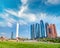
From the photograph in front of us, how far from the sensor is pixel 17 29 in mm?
15930

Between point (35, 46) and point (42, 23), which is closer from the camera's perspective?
point (35, 46)

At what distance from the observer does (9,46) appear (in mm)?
11125

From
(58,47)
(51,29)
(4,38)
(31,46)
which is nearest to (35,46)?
(31,46)

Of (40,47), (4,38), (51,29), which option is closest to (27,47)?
(40,47)

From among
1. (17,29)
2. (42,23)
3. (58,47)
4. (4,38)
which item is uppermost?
(42,23)

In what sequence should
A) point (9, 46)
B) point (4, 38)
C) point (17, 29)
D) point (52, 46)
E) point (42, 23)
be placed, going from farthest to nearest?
1. point (42, 23)
2. point (17, 29)
3. point (4, 38)
4. point (52, 46)
5. point (9, 46)

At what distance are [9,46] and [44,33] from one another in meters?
12.7

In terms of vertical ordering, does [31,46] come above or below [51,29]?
below

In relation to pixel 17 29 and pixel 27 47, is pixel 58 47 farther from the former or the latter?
pixel 17 29

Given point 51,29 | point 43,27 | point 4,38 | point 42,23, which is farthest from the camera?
Answer: point 51,29

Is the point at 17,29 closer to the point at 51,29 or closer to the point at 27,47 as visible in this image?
the point at 27,47

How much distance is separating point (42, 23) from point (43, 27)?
6.13 feet

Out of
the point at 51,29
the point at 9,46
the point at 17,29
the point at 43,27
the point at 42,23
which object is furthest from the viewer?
the point at 51,29

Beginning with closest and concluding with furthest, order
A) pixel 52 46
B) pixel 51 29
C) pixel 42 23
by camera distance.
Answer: pixel 52 46
pixel 42 23
pixel 51 29
